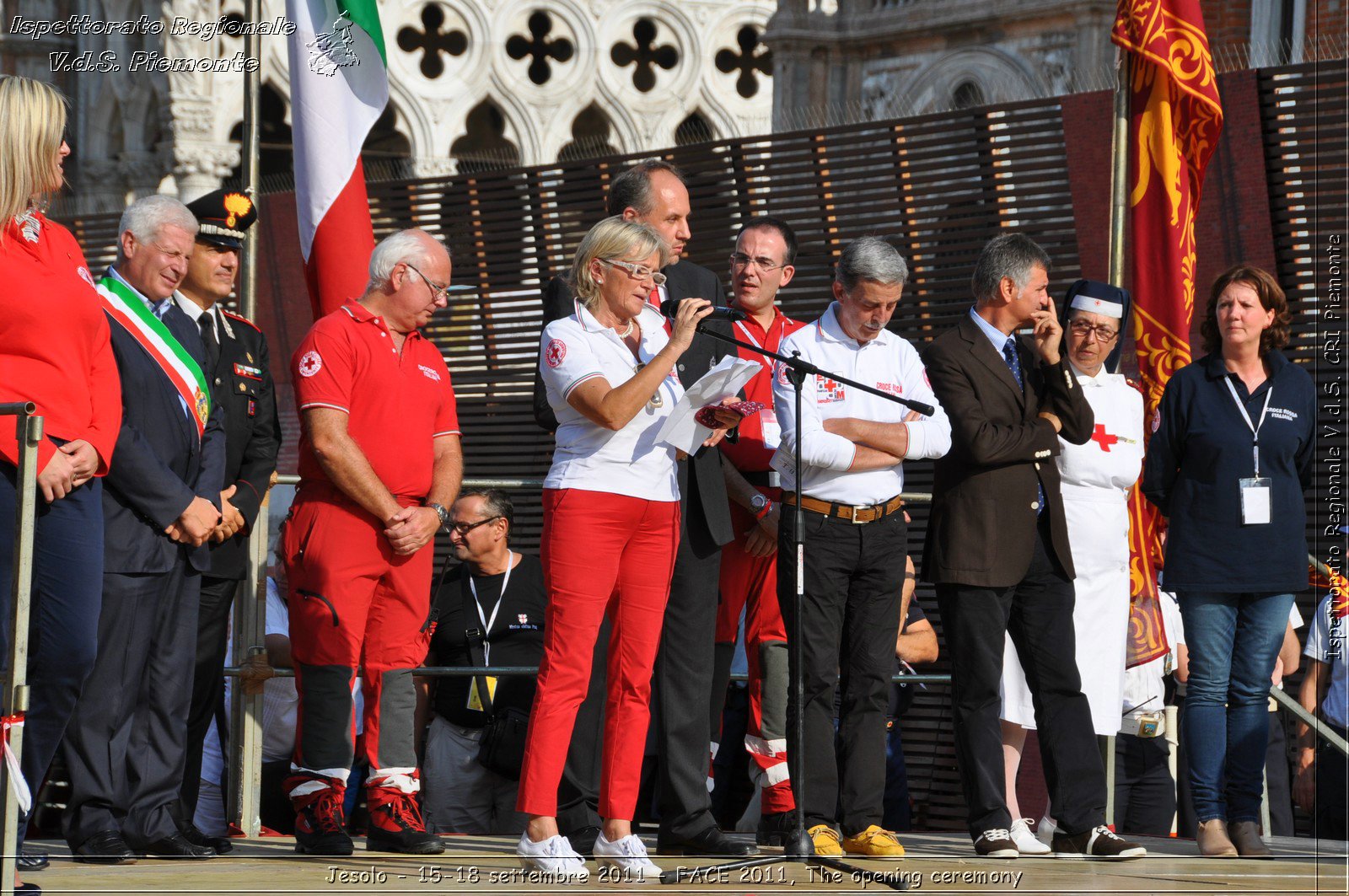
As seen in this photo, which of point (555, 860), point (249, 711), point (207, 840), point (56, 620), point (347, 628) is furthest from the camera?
point (249, 711)

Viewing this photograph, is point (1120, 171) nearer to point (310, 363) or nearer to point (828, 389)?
point (828, 389)

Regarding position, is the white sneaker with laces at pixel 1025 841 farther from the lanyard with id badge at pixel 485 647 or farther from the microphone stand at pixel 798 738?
the lanyard with id badge at pixel 485 647

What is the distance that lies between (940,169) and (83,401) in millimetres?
6293

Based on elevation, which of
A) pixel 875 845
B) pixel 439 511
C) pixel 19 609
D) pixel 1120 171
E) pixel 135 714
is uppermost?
pixel 1120 171

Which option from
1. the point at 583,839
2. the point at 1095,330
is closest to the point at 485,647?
the point at 583,839

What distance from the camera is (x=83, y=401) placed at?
16.2 ft

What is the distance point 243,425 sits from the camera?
6.55 m

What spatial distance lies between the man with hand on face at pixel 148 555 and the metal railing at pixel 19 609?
3.91 ft

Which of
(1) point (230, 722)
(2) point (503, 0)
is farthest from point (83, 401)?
(2) point (503, 0)

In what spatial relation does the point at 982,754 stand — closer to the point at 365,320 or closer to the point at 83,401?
the point at 365,320

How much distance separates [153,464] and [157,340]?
495 mm

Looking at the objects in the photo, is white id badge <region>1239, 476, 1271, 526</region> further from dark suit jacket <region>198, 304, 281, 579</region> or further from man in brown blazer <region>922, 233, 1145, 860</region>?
dark suit jacket <region>198, 304, 281, 579</region>

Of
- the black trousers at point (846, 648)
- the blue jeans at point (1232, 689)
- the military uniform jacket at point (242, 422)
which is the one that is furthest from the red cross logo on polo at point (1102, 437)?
the military uniform jacket at point (242, 422)

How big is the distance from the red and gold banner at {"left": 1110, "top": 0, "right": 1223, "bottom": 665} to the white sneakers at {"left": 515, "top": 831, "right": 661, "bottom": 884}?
3.48 meters
